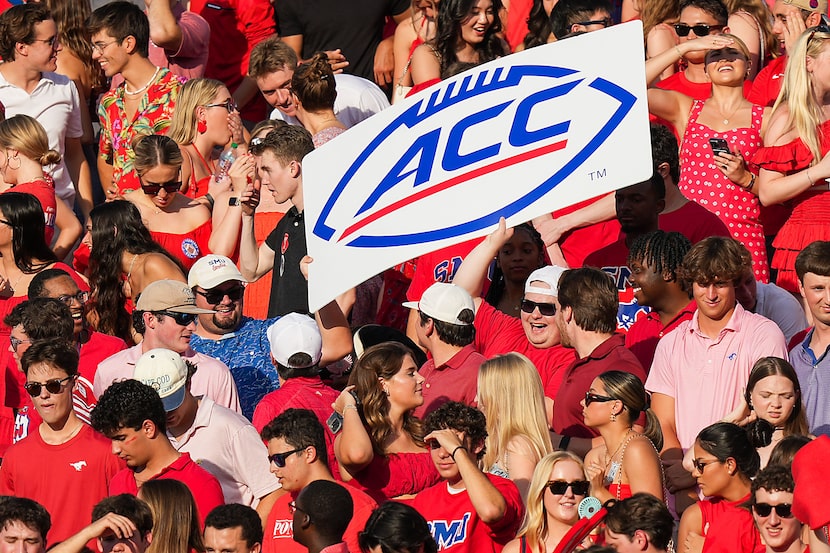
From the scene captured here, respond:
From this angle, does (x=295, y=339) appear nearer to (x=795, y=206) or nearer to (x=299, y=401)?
(x=299, y=401)

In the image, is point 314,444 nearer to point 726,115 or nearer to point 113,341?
point 113,341

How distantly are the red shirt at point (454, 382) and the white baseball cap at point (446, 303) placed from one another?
17 centimetres

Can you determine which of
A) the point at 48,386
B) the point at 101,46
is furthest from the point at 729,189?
the point at 101,46

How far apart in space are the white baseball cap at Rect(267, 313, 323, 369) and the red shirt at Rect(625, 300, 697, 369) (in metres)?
1.57

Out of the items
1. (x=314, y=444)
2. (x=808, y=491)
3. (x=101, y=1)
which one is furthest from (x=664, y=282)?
(x=101, y=1)

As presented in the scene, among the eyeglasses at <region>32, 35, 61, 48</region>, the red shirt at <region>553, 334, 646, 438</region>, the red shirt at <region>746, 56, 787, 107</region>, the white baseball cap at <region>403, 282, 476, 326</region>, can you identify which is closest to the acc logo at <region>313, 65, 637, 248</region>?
the white baseball cap at <region>403, 282, 476, 326</region>

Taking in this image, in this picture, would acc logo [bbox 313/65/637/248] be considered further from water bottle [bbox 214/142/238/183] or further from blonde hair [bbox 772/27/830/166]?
water bottle [bbox 214/142/238/183]

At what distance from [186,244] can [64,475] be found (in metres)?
2.70

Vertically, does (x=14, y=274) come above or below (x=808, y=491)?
below

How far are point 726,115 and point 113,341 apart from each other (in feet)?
11.8

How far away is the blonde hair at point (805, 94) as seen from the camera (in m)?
8.97

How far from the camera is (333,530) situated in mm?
6598

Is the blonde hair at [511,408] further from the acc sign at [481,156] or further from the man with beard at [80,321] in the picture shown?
the man with beard at [80,321]

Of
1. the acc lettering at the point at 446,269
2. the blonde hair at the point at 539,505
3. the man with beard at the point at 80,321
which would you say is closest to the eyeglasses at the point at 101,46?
the man with beard at the point at 80,321
